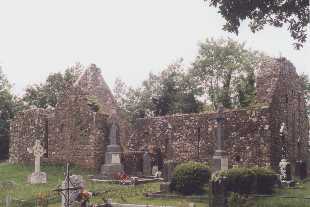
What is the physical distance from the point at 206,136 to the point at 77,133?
7.25 metres

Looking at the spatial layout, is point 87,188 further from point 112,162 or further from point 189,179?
point 112,162

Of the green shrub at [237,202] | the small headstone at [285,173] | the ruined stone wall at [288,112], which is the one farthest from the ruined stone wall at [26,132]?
the green shrub at [237,202]

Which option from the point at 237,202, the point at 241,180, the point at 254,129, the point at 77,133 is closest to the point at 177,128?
the point at 254,129

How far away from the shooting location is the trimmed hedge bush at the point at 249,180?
15.1m

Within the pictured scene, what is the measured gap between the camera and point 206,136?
86.4 feet

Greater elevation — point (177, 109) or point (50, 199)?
point (177, 109)

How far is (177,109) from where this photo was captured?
36.9 m

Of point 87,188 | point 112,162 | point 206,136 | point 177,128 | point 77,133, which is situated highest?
point 177,128

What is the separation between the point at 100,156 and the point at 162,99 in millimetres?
13085

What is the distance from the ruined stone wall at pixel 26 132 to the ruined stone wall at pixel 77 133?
74 centimetres

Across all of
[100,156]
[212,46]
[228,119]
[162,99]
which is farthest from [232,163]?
[212,46]

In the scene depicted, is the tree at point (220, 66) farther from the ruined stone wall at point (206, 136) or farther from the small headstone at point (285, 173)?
the small headstone at point (285, 173)

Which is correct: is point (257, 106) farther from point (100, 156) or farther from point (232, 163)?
point (100, 156)

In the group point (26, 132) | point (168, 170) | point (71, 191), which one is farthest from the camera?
point (26, 132)
